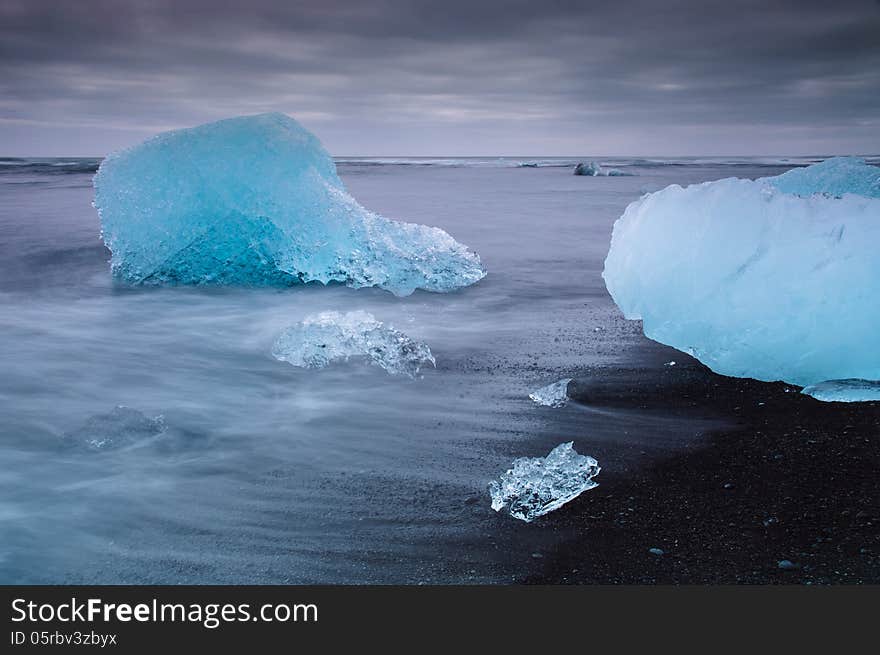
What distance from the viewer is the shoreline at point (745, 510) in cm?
200

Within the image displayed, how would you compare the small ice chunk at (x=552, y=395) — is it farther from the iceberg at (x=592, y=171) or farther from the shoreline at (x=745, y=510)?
the iceberg at (x=592, y=171)

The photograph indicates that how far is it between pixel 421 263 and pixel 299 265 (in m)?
1.06

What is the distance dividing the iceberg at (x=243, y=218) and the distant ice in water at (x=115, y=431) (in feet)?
9.05

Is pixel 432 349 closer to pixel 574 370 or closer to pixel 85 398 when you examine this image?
pixel 574 370

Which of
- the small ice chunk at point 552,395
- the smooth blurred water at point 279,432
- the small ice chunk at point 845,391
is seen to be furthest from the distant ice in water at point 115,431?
the small ice chunk at point 845,391

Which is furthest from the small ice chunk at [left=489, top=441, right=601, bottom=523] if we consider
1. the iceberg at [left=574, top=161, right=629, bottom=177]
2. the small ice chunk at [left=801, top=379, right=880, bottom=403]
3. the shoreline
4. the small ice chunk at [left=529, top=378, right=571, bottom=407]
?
the iceberg at [left=574, top=161, right=629, bottom=177]

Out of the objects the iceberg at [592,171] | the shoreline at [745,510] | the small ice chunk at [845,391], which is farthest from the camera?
the iceberg at [592,171]

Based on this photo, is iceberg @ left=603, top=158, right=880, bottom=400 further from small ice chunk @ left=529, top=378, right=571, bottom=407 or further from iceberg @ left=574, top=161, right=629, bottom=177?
iceberg @ left=574, top=161, right=629, bottom=177

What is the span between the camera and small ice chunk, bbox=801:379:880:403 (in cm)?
318

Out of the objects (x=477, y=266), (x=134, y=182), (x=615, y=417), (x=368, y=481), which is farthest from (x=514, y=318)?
(x=134, y=182)

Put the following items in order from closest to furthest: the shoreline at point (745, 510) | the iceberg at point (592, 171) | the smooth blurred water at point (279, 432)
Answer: the shoreline at point (745, 510) → the smooth blurred water at point (279, 432) → the iceberg at point (592, 171)

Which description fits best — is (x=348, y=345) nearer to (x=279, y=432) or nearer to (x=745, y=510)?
(x=279, y=432)

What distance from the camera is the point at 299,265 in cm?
589

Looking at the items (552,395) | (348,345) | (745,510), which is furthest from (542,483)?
(348,345)
